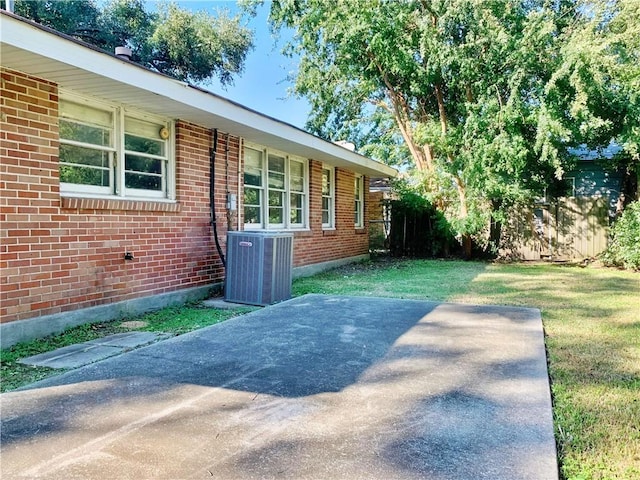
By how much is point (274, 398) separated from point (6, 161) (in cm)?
350

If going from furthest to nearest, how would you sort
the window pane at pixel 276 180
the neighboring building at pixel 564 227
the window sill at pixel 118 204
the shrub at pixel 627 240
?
the neighboring building at pixel 564 227 → the shrub at pixel 627 240 → the window pane at pixel 276 180 → the window sill at pixel 118 204

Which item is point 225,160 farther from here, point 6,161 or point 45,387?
point 45,387

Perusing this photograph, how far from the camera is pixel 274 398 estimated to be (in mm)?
3145

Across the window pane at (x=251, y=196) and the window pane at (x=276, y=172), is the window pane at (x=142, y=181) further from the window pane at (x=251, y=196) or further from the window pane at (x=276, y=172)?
the window pane at (x=276, y=172)

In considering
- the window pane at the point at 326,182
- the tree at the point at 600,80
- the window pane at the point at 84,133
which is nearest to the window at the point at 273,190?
the window pane at the point at 326,182

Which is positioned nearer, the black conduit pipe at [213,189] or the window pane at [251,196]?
the black conduit pipe at [213,189]

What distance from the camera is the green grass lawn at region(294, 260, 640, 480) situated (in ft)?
8.25

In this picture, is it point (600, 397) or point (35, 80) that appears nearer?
point (600, 397)

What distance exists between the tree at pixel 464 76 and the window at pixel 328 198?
3030 mm

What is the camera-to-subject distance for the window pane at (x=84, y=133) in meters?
5.21

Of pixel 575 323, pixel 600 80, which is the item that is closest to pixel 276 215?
pixel 575 323

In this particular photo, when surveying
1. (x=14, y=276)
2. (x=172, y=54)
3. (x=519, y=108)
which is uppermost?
(x=172, y=54)

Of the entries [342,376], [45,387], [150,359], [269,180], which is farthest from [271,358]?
[269,180]

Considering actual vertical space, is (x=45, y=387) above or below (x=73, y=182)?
below
